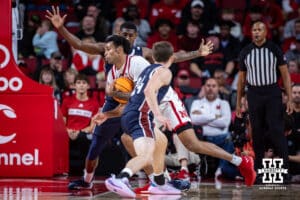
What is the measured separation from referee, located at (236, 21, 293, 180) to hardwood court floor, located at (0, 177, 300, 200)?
73 cm

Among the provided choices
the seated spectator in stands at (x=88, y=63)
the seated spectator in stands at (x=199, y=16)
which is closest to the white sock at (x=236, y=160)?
the seated spectator in stands at (x=88, y=63)

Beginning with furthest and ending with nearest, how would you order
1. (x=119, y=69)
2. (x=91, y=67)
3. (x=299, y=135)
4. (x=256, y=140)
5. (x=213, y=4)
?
1. (x=213, y=4)
2. (x=91, y=67)
3. (x=299, y=135)
4. (x=256, y=140)
5. (x=119, y=69)

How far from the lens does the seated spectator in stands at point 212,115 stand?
51.3ft

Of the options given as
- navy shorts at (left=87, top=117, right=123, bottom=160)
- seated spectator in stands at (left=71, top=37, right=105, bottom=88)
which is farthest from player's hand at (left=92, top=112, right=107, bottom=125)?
seated spectator in stands at (left=71, top=37, right=105, bottom=88)

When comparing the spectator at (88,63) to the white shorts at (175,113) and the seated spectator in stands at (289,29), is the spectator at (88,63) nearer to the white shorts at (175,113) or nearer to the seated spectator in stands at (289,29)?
the seated spectator in stands at (289,29)

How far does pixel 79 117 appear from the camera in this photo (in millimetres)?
15867

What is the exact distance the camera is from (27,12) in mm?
20469

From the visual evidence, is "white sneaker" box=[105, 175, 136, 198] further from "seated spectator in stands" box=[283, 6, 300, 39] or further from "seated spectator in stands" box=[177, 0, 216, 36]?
"seated spectator in stands" box=[283, 6, 300, 39]

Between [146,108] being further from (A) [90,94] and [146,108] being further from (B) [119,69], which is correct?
(A) [90,94]

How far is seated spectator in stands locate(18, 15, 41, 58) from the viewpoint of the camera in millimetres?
19334

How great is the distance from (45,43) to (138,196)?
9209mm

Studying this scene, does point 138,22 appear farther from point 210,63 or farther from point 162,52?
point 162,52

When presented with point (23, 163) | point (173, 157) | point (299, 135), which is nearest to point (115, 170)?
point (173, 157)

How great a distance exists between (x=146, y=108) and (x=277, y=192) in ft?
6.95
